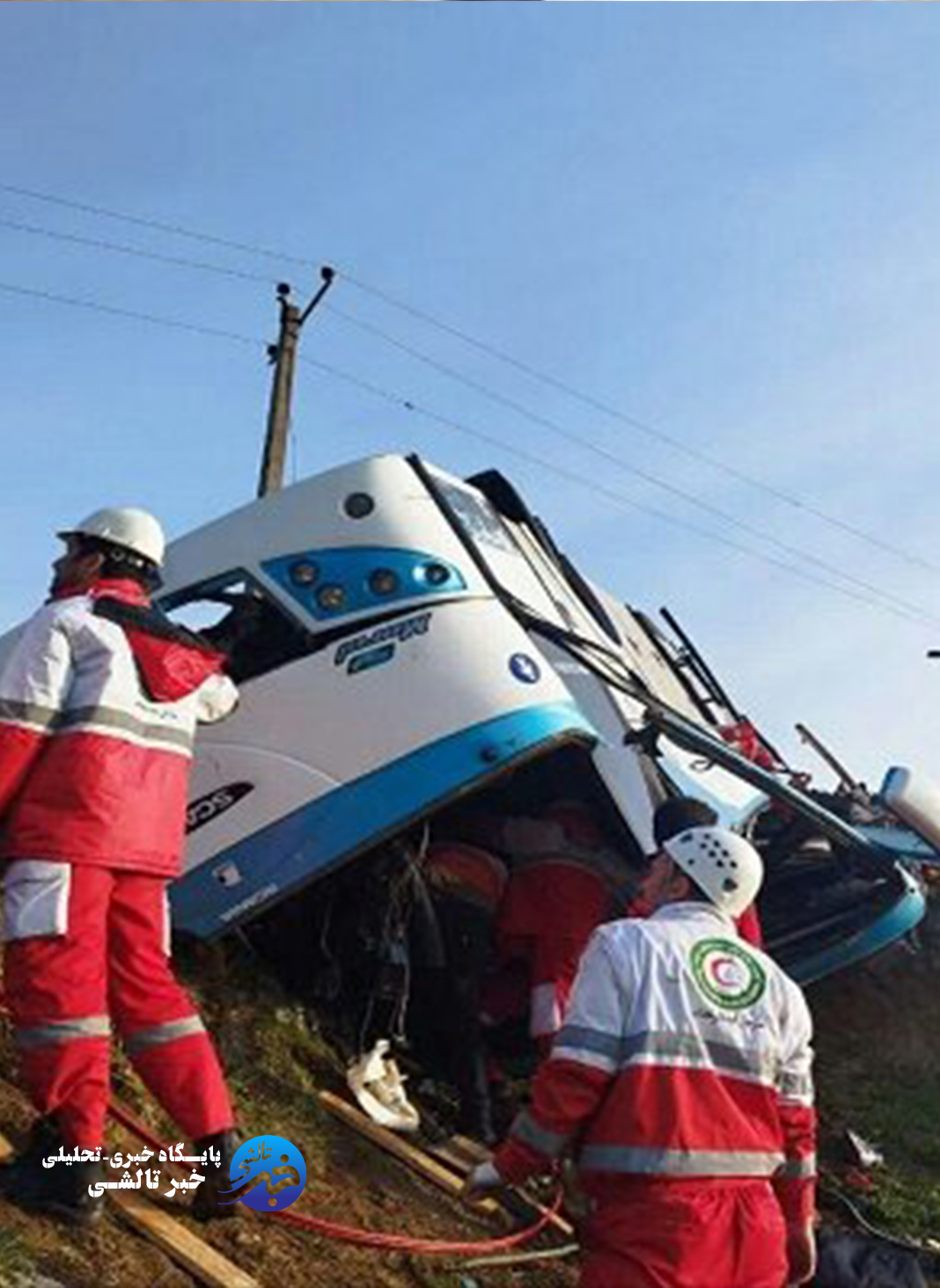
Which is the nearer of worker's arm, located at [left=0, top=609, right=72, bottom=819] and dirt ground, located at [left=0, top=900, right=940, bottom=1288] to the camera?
dirt ground, located at [left=0, top=900, right=940, bottom=1288]

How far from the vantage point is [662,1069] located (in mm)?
3281

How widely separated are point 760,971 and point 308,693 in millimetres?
2686

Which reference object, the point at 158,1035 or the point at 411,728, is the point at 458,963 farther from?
the point at 158,1035

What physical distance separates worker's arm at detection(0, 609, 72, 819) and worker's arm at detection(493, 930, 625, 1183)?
1498 mm

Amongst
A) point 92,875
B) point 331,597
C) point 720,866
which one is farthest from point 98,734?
point 331,597

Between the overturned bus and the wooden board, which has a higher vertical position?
the overturned bus

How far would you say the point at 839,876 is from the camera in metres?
7.16

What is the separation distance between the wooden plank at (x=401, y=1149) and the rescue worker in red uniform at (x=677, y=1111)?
5.57 ft

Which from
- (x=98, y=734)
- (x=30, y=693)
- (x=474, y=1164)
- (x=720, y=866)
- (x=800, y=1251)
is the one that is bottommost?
(x=800, y=1251)

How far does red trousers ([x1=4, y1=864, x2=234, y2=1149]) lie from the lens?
3689 mm

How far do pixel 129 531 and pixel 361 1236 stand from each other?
6.89ft

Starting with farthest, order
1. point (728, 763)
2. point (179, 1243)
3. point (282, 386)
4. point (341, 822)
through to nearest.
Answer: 1. point (282, 386)
2. point (728, 763)
3. point (341, 822)
4. point (179, 1243)

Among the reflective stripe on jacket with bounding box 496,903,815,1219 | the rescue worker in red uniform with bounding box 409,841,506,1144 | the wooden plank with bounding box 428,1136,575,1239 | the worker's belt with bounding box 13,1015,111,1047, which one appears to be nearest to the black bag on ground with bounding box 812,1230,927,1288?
the wooden plank with bounding box 428,1136,575,1239

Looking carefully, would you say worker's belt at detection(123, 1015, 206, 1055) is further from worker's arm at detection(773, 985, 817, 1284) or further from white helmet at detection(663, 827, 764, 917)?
worker's arm at detection(773, 985, 817, 1284)
